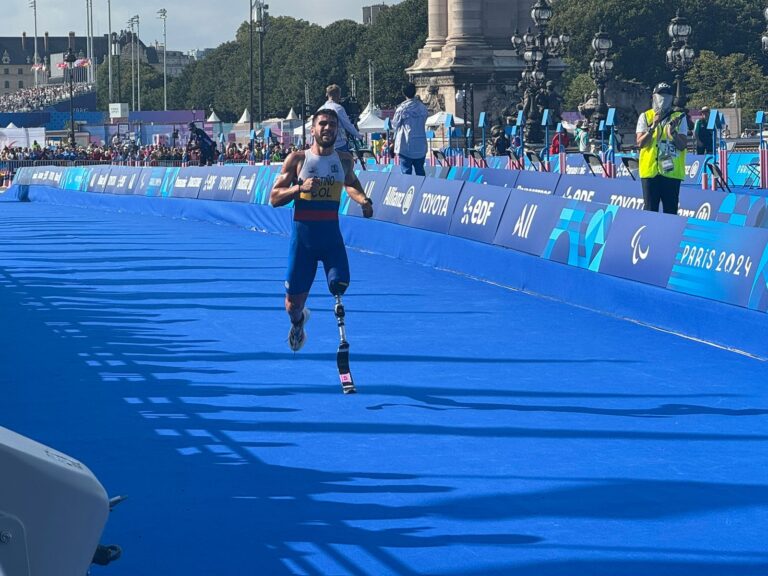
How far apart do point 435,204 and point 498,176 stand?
924cm

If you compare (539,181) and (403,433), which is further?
(539,181)

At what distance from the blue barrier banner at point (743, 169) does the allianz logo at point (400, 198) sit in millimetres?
8253

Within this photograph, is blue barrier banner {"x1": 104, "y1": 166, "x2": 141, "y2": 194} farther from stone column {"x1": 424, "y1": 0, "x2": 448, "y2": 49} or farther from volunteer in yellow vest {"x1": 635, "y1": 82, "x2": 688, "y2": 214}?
stone column {"x1": 424, "y1": 0, "x2": 448, "y2": 49}

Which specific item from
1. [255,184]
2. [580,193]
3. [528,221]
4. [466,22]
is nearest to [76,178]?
[255,184]

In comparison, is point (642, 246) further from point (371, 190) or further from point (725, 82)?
point (725, 82)

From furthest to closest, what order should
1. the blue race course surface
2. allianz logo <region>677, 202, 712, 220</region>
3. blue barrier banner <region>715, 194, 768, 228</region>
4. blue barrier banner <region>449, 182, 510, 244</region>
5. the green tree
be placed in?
the green tree < allianz logo <region>677, 202, 712, 220</region> < blue barrier banner <region>449, 182, 510, 244</region> < blue barrier banner <region>715, 194, 768, 228</region> < the blue race course surface

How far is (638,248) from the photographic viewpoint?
15.6 meters

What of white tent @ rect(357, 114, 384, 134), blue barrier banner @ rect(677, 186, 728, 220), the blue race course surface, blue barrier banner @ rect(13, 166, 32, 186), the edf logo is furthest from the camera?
white tent @ rect(357, 114, 384, 134)

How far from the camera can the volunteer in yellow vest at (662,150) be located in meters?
17.2

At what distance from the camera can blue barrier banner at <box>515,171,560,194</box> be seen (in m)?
27.8

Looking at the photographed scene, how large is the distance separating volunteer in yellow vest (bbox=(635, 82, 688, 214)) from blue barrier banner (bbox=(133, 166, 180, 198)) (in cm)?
2332

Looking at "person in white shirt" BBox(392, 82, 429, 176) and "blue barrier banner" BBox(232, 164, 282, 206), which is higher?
"person in white shirt" BBox(392, 82, 429, 176)

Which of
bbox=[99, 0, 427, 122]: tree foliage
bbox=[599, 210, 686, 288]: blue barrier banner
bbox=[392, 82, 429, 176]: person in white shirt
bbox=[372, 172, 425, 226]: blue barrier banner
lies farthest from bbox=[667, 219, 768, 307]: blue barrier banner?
bbox=[99, 0, 427, 122]: tree foliage

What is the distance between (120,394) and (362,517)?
4423 millimetres
